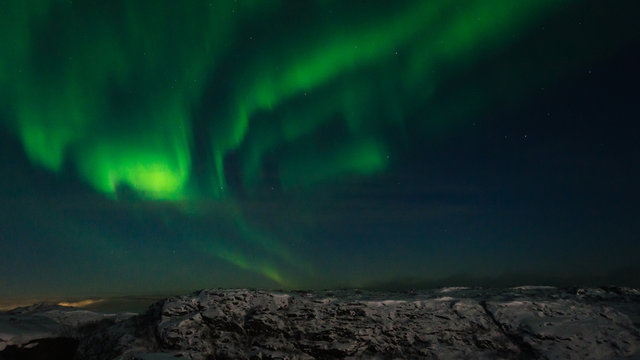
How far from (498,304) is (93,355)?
4.23m

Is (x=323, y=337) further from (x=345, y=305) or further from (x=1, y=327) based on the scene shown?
(x=1, y=327)

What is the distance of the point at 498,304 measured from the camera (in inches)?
192

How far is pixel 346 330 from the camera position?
14.8 feet

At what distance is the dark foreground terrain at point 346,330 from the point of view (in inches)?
173

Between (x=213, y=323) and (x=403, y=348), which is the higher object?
(x=213, y=323)

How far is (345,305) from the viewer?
4.75m

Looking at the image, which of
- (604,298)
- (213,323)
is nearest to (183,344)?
(213,323)

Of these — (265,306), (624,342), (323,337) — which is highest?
(265,306)

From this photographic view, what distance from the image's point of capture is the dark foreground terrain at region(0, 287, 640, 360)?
14.4 ft

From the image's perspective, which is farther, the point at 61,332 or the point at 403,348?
the point at 61,332

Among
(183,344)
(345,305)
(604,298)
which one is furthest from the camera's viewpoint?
(604,298)

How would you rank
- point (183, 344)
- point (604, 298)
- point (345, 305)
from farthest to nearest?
1. point (604, 298)
2. point (345, 305)
3. point (183, 344)

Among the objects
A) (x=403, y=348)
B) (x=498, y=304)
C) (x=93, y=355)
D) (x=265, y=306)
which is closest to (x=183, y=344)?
(x=265, y=306)

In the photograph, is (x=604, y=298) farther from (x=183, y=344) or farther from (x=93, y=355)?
(x=93, y=355)
